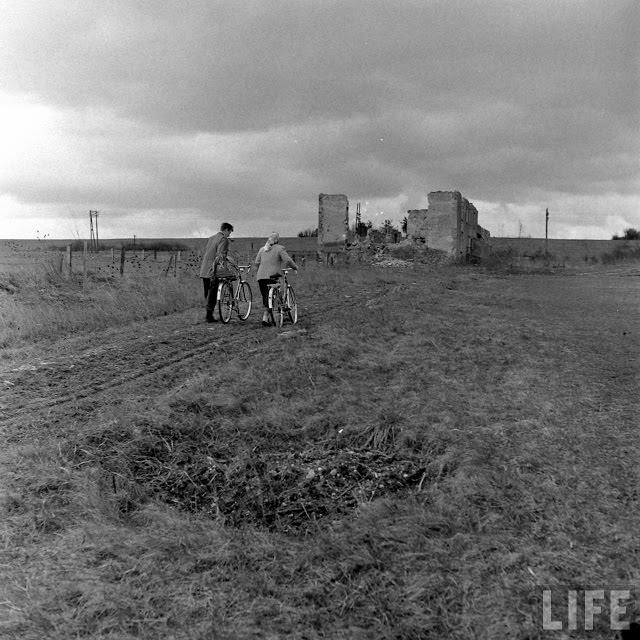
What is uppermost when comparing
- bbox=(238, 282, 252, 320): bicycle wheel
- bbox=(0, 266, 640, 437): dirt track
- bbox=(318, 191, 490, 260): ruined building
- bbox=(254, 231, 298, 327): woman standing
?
bbox=(318, 191, 490, 260): ruined building

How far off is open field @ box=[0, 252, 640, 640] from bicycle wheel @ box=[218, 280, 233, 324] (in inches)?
65.8

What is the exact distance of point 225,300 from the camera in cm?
1012

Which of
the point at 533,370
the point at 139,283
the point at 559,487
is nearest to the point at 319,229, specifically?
the point at 139,283

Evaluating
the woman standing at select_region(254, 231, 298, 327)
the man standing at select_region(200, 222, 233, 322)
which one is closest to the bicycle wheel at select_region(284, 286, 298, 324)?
the woman standing at select_region(254, 231, 298, 327)

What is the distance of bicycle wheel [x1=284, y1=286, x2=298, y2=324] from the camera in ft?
32.9

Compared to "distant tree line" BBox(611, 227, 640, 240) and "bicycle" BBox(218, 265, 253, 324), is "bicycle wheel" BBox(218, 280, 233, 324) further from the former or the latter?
Result: "distant tree line" BBox(611, 227, 640, 240)

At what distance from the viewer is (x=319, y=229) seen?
31734 mm

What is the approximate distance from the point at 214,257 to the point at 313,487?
21.9 feet

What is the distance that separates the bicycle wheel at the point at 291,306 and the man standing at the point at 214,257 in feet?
4.07

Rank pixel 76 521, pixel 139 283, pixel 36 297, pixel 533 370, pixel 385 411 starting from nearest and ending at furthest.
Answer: pixel 76 521, pixel 385 411, pixel 533 370, pixel 36 297, pixel 139 283

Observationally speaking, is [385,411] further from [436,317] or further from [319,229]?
[319,229]

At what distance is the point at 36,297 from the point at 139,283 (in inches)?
109

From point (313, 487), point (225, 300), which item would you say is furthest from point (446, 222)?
point (313, 487)

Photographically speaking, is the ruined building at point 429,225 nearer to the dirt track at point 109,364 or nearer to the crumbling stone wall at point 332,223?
the crumbling stone wall at point 332,223
